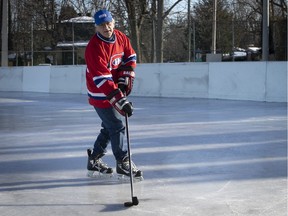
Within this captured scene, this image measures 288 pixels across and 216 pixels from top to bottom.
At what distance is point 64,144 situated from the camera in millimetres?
7500

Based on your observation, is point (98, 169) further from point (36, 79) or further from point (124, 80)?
point (36, 79)

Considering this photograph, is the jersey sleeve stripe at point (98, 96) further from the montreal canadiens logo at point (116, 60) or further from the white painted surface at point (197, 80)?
the white painted surface at point (197, 80)

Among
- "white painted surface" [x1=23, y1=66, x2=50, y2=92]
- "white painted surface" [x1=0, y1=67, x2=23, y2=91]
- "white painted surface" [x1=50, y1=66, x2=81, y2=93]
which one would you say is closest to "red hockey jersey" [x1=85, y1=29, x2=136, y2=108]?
"white painted surface" [x1=50, y1=66, x2=81, y2=93]

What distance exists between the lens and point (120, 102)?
15.3ft

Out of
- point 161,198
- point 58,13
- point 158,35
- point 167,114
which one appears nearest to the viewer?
point 161,198

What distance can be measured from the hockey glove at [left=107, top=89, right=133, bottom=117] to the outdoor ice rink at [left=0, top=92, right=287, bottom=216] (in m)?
0.73

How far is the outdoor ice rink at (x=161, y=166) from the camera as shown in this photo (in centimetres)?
428

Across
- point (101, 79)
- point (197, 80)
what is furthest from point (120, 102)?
point (197, 80)

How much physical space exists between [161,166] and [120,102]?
1426 millimetres

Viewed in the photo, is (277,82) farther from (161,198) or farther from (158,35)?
(158,35)

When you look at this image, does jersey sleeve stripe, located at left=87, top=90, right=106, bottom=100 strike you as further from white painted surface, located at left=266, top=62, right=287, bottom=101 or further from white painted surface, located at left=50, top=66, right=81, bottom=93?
white painted surface, located at left=50, top=66, right=81, bottom=93

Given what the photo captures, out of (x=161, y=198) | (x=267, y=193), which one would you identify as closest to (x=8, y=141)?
(x=161, y=198)

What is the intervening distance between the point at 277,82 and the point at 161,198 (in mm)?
9759

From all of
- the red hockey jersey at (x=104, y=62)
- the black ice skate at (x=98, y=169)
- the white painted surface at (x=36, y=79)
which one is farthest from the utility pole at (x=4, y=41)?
the red hockey jersey at (x=104, y=62)
